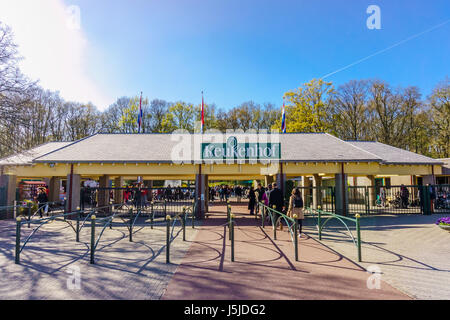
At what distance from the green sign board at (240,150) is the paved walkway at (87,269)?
693 centimetres

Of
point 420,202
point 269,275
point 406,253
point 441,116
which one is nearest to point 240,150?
point 406,253

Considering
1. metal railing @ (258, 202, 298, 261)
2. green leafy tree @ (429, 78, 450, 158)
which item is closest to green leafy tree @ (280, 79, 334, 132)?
green leafy tree @ (429, 78, 450, 158)

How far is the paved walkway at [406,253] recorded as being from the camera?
198 inches

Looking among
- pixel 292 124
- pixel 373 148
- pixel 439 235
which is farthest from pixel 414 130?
pixel 439 235

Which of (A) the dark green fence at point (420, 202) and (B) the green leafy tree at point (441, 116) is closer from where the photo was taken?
(A) the dark green fence at point (420, 202)

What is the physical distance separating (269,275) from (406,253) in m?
4.45

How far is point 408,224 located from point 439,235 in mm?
2896

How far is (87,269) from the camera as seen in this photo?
5953mm

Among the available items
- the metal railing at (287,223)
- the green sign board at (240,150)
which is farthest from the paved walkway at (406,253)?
the green sign board at (240,150)

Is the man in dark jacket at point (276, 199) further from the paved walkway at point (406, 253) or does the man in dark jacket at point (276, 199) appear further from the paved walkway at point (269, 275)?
the paved walkway at point (269, 275)

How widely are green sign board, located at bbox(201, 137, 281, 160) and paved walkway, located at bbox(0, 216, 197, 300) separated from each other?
693 cm

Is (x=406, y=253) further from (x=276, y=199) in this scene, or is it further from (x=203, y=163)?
(x=203, y=163)

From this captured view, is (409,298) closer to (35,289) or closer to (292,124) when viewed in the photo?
(35,289)

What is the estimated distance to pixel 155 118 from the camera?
133ft
